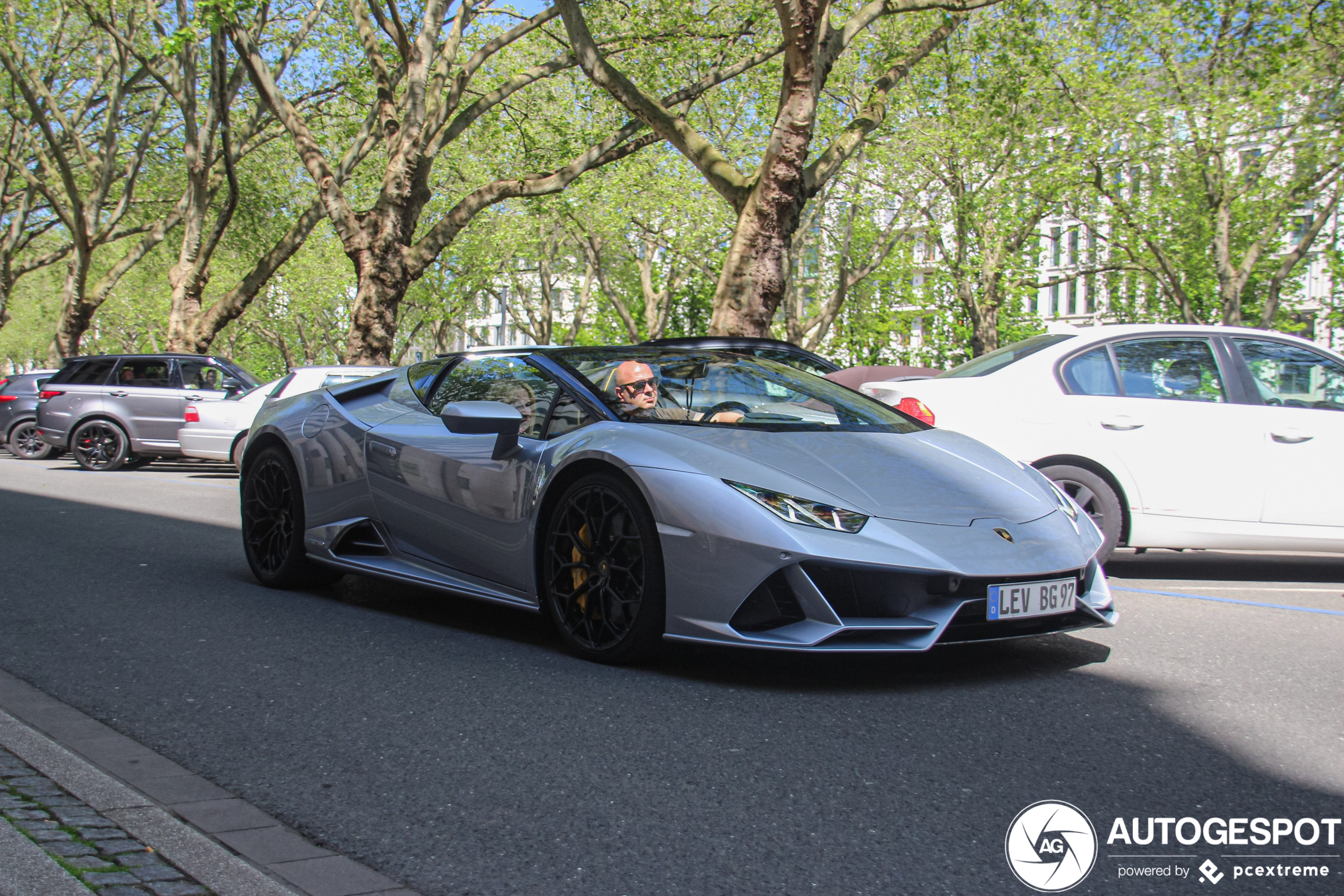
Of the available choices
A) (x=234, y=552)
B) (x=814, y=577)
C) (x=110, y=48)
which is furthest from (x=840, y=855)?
(x=110, y=48)

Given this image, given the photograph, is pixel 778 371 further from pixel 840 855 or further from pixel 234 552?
pixel 234 552

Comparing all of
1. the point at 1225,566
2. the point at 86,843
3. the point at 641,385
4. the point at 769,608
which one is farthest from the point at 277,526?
the point at 1225,566

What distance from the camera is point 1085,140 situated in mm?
26062

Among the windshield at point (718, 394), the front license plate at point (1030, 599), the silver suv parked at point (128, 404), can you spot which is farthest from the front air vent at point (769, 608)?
the silver suv parked at point (128, 404)

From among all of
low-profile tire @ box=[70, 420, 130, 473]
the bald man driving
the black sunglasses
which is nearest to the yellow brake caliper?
the bald man driving

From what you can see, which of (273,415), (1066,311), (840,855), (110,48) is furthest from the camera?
(1066,311)

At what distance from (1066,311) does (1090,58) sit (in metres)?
45.1

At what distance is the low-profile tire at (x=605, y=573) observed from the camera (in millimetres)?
4645

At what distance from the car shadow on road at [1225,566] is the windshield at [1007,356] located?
1.48 metres

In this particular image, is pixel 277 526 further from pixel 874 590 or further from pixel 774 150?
pixel 774 150

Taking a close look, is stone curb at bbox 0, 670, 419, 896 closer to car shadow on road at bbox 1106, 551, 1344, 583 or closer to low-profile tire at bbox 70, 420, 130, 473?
car shadow on road at bbox 1106, 551, 1344, 583

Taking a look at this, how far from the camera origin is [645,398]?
5.36 meters

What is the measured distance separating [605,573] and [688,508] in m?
0.52

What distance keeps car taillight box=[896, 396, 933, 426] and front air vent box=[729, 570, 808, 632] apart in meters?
3.60
